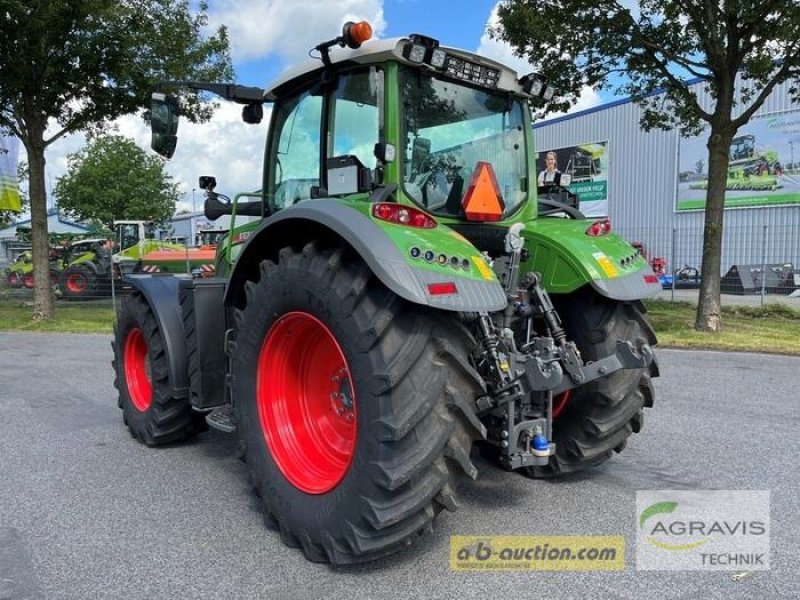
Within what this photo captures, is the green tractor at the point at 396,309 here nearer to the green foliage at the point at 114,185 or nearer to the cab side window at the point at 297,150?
the cab side window at the point at 297,150

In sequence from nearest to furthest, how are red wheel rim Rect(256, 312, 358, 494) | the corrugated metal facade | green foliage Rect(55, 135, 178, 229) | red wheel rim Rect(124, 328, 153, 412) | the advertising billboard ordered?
red wheel rim Rect(256, 312, 358, 494)
red wheel rim Rect(124, 328, 153, 412)
the corrugated metal facade
the advertising billboard
green foliage Rect(55, 135, 178, 229)

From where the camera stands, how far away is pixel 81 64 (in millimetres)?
12852

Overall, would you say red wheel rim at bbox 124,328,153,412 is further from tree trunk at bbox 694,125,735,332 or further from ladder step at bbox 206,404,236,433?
tree trunk at bbox 694,125,735,332

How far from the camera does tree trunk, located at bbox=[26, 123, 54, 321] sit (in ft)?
44.4

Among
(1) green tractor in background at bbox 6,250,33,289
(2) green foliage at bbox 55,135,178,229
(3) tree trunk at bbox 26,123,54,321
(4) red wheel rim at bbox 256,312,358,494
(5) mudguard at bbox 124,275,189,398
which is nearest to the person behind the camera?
(4) red wheel rim at bbox 256,312,358,494

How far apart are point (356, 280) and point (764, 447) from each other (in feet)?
11.2

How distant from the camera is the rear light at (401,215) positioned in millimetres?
2980

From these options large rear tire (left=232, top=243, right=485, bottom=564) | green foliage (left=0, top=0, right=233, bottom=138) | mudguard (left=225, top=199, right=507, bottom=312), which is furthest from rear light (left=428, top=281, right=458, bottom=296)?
green foliage (left=0, top=0, right=233, bottom=138)

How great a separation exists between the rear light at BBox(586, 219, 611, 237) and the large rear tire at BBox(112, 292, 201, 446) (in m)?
2.81

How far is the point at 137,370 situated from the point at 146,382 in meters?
0.14

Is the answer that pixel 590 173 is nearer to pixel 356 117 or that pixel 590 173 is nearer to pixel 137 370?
pixel 137 370

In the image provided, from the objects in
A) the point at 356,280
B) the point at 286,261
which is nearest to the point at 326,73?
the point at 286,261

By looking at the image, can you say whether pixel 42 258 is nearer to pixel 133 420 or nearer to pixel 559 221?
pixel 133 420

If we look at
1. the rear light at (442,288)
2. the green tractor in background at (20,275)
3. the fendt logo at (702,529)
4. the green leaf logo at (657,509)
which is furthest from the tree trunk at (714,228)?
the green tractor in background at (20,275)
